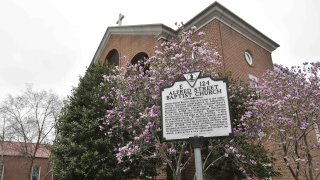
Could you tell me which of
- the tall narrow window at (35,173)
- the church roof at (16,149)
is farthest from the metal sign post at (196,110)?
the tall narrow window at (35,173)

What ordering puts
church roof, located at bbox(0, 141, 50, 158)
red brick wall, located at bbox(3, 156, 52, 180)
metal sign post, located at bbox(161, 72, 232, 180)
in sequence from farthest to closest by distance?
red brick wall, located at bbox(3, 156, 52, 180)
church roof, located at bbox(0, 141, 50, 158)
metal sign post, located at bbox(161, 72, 232, 180)

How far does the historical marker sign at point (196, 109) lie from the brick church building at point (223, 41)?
30.5 feet

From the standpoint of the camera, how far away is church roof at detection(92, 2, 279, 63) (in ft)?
54.4

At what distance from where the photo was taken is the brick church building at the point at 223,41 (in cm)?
1650

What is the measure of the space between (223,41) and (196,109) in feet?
39.4

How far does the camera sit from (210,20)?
1677 centimetres

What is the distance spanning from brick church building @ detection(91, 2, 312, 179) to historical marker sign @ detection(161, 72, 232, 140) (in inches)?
366

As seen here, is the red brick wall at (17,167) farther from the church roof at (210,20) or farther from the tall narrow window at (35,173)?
the church roof at (210,20)

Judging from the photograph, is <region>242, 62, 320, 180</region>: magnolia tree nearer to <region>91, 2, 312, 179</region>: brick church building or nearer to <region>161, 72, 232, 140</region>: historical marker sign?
<region>91, 2, 312, 179</region>: brick church building

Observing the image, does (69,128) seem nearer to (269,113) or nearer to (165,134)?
(269,113)

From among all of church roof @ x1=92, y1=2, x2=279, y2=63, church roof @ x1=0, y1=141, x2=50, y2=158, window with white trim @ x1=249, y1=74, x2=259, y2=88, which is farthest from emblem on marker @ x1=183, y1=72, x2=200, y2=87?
church roof @ x1=0, y1=141, x2=50, y2=158

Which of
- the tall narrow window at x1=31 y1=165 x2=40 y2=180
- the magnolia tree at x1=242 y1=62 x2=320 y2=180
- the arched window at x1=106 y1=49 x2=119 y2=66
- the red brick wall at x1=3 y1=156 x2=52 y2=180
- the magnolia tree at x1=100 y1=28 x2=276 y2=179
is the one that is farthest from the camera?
the tall narrow window at x1=31 y1=165 x2=40 y2=180

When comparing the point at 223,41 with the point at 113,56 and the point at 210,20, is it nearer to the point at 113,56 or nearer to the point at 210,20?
the point at 210,20

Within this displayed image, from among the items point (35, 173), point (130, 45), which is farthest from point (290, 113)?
point (35, 173)
